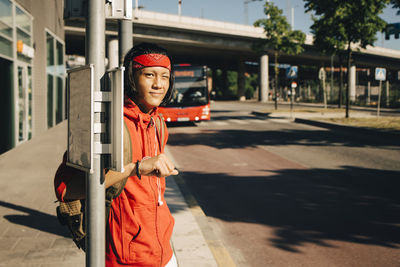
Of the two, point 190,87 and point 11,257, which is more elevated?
point 190,87

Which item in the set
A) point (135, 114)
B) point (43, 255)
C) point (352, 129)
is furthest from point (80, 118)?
point (352, 129)

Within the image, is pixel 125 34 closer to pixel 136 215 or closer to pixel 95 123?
pixel 136 215

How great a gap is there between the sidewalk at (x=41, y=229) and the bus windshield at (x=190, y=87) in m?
11.7

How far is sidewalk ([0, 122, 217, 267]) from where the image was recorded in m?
3.72

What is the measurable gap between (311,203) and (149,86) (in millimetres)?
4596

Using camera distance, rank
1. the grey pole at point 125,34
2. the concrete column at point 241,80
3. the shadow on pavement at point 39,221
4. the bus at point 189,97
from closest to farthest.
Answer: the shadow on pavement at point 39,221 → the grey pole at point 125,34 → the bus at point 189,97 → the concrete column at point 241,80

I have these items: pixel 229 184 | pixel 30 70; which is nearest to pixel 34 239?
pixel 229 184

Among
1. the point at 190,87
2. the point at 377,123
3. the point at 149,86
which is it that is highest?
the point at 190,87

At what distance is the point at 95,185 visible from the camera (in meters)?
1.58

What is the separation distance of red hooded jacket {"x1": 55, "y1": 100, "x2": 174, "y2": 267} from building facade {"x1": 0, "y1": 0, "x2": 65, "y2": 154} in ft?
32.1

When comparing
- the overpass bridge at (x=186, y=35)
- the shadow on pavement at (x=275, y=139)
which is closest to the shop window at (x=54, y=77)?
the shadow on pavement at (x=275, y=139)

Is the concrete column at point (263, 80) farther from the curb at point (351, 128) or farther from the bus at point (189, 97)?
the bus at point (189, 97)

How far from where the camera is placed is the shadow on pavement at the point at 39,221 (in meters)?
4.51

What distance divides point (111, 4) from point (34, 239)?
310 centimetres
